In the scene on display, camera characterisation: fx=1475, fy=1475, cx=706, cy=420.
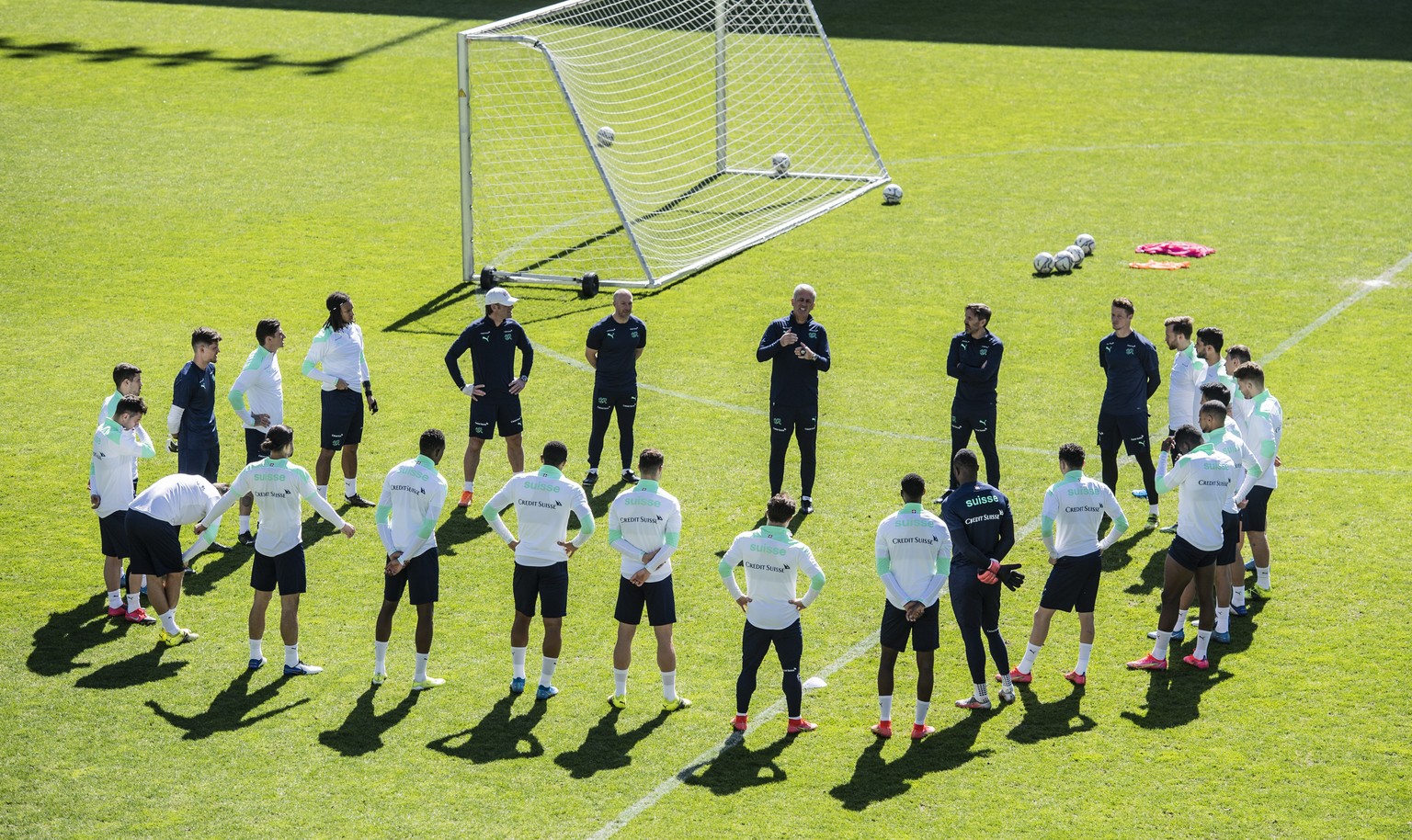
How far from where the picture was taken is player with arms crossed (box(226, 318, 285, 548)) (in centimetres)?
1443

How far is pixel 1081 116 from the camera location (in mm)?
33844

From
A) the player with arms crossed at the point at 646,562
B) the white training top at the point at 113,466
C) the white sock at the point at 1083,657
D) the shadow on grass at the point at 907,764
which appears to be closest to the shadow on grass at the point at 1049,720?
the white sock at the point at 1083,657

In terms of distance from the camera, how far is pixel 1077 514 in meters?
11.6

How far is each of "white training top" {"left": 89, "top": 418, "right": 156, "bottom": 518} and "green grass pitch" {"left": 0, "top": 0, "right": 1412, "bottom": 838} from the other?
113 cm

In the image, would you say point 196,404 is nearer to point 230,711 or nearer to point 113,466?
point 113,466

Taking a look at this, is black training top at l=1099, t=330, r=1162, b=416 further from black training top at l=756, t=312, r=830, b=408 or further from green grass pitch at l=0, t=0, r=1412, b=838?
black training top at l=756, t=312, r=830, b=408

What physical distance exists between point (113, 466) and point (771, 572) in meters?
6.08

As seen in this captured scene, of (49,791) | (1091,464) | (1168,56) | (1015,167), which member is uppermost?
(1168,56)

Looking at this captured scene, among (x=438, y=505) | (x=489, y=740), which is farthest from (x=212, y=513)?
(x=489, y=740)

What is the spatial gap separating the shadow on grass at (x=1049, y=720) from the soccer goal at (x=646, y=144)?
1249 centimetres

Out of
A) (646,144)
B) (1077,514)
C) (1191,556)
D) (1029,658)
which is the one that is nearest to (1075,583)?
(1077,514)

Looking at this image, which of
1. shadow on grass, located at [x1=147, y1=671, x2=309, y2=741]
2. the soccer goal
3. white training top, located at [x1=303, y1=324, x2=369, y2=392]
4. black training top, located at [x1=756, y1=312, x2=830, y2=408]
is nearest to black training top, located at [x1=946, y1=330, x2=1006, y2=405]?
black training top, located at [x1=756, y1=312, x2=830, y2=408]

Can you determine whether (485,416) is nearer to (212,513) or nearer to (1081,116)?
(212,513)

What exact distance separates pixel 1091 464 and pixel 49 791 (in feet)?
37.0
